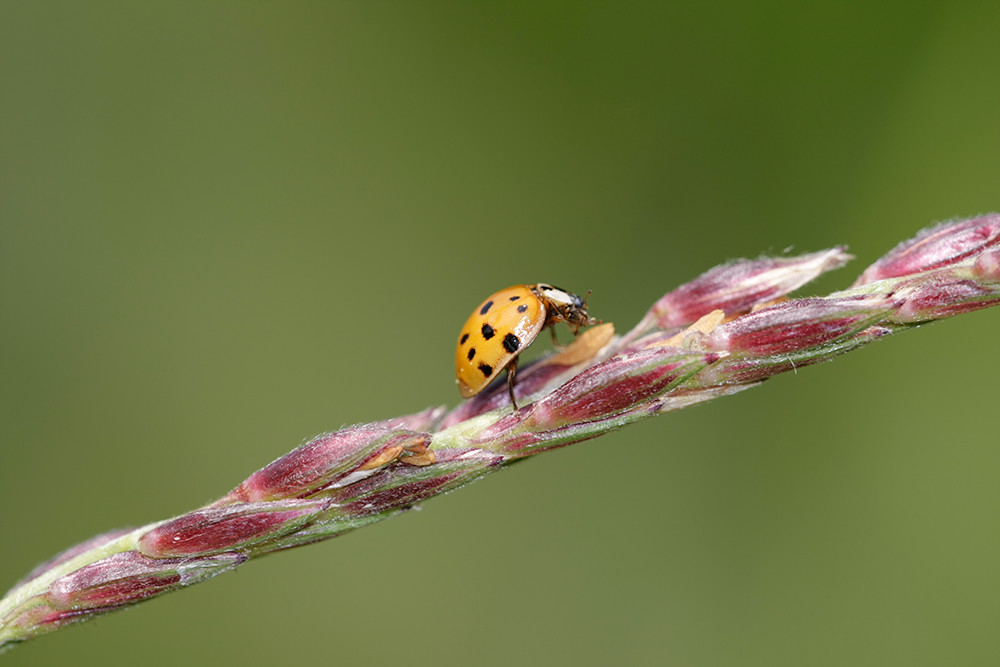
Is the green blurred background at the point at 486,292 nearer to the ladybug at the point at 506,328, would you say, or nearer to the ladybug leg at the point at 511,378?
the ladybug at the point at 506,328

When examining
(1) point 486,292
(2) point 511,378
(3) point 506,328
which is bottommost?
(2) point 511,378

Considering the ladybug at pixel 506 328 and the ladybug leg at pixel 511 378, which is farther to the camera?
the ladybug at pixel 506 328

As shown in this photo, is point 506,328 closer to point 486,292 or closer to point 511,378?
point 511,378

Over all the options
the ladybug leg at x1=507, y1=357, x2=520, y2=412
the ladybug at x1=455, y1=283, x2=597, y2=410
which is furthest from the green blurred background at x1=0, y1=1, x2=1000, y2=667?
the ladybug leg at x1=507, y1=357, x2=520, y2=412

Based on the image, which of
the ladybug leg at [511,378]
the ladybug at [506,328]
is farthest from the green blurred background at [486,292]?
the ladybug leg at [511,378]

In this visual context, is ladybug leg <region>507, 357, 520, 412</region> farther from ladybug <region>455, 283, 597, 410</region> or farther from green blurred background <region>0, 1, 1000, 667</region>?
green blurred background <region>0, 1, 1000, 667</region>

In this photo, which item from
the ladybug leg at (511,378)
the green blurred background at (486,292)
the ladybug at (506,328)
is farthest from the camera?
the green blurred background at (486,292)

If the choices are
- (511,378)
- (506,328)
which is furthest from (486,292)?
(511,378)

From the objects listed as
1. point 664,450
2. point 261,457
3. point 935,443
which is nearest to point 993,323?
point 935,443
